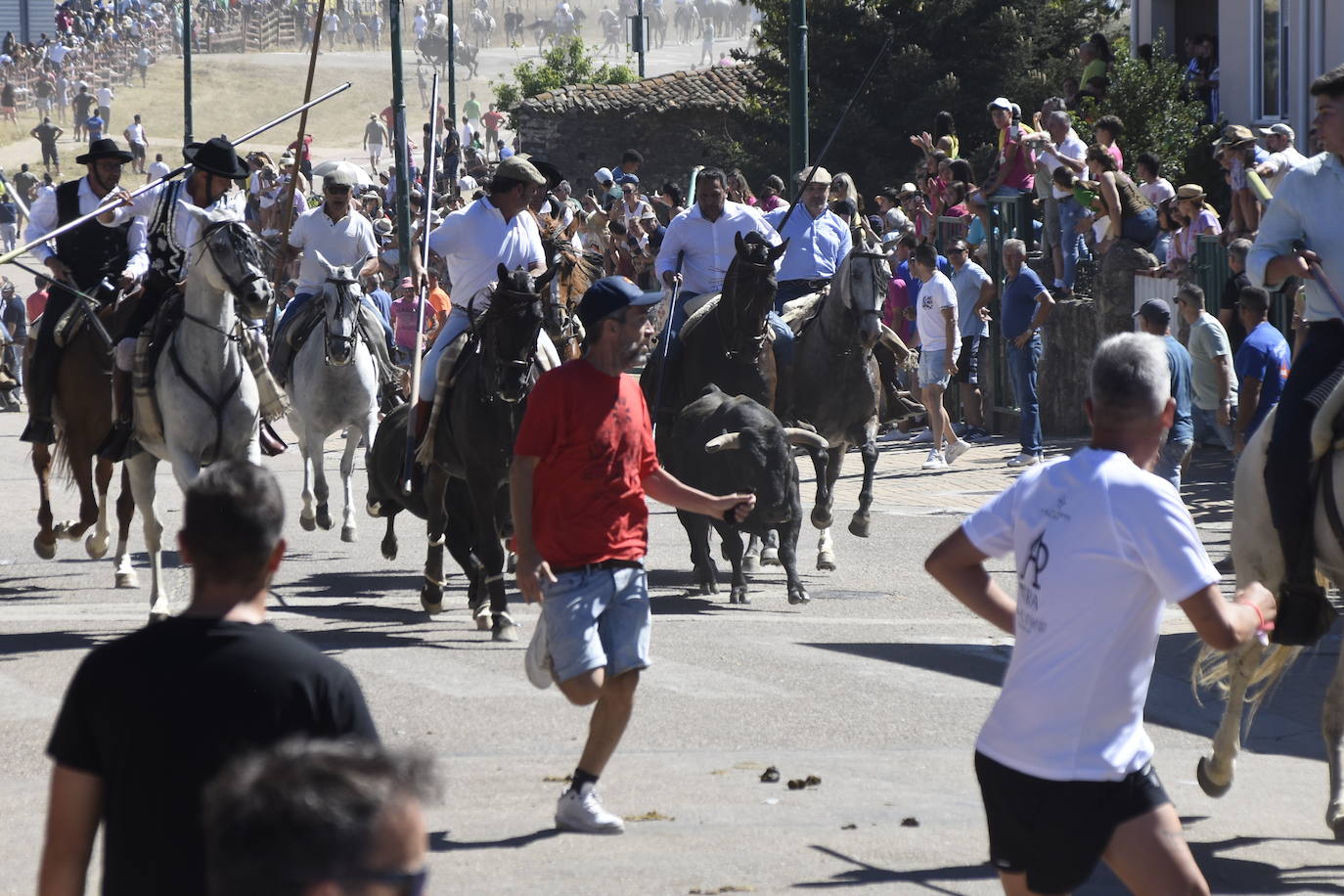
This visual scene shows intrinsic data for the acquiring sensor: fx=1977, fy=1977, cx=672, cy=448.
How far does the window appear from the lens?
980 inches

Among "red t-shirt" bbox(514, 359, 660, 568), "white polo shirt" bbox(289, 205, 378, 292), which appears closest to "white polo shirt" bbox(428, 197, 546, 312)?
"white polo shirt" bbox(289, 205, 378, 292)

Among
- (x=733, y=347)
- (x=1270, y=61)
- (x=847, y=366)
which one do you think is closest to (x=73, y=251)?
(x=733, y=347)

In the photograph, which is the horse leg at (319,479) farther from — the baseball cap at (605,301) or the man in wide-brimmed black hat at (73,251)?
the baseball cap at (605,301)

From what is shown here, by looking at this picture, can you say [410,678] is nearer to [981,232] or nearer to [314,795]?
[314,795]

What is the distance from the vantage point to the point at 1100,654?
462 centimetres

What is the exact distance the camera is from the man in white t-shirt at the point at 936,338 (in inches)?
761

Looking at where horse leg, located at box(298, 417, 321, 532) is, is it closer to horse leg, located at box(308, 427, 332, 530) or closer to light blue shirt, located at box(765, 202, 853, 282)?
horse leg, located at box(308, 427, 332, 530)

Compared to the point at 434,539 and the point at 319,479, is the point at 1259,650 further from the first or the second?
the point at 319,479

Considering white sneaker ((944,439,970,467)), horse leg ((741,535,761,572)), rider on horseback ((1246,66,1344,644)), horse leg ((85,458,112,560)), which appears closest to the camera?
rider on horseback ((1246,66,1344,644))

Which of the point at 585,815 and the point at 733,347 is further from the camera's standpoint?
the point at 733,347

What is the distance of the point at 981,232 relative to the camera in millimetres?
22922

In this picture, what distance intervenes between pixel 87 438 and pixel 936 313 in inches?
352

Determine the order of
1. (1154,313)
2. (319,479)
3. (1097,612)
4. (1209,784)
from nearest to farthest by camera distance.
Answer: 1. (1097,612)
2. (1209,784)
3. (1154,313)
4. (319,479)

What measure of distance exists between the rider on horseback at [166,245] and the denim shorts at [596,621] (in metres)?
5.57
